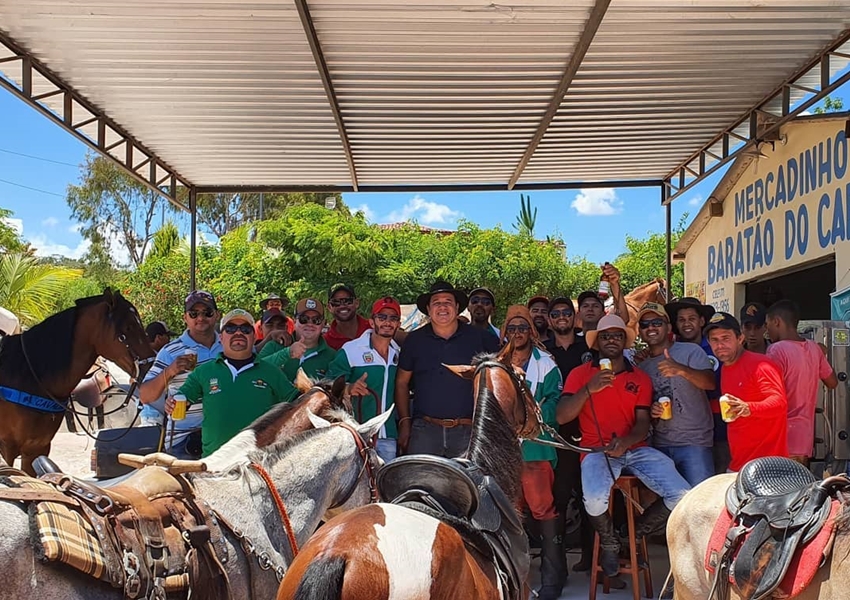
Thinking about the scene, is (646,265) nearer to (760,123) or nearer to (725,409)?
(760,123)

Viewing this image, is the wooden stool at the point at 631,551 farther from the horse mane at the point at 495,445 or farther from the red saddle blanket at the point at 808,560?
the red saddle blanket at the point at 808,560

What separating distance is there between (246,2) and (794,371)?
500 centimetres

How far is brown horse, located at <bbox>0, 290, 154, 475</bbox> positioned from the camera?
603cm

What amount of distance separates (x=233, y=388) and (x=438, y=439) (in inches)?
56.4

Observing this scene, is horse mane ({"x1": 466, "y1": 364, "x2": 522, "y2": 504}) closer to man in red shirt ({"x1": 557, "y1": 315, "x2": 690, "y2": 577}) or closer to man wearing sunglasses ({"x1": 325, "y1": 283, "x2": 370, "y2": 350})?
man in red shirt ({"x1": 557, "y1": 315, "x2": 690, "y2": 577})

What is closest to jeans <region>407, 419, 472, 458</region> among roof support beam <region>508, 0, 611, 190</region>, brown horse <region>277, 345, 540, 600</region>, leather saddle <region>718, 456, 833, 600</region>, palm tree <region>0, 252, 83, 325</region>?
leather saddle <region>718, 456, 833, 600</region>

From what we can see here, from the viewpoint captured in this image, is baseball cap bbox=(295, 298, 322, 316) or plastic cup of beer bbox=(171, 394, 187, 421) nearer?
plastic cup of beer bbox=(171, 394, 187, 421)

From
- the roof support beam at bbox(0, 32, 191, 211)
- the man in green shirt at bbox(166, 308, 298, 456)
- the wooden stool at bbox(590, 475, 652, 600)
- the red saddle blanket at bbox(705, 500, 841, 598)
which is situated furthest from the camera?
the roof support beam at bbox(0, 32, 191, 211)

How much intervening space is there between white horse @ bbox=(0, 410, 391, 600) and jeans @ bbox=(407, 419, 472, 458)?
1482mm

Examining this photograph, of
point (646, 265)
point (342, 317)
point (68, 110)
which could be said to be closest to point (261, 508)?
point (342, 317)

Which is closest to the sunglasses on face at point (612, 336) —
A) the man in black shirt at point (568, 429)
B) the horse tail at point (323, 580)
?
the man in black shirt at point (568, 429)

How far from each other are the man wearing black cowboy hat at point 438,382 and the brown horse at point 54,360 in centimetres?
237

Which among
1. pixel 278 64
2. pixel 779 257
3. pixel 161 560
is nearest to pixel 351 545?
pixel 161 560

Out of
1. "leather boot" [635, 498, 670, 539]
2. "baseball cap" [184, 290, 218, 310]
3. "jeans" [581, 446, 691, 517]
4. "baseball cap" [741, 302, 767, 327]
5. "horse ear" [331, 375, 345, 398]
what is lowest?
"leather boot" [635, 498, 670, 539]
